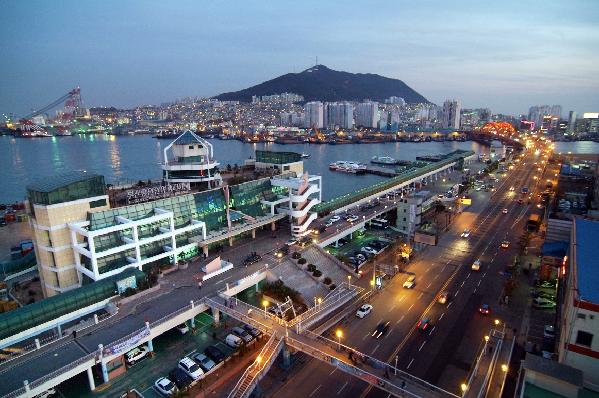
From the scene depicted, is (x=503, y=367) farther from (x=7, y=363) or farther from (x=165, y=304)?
(x=7, y=363)

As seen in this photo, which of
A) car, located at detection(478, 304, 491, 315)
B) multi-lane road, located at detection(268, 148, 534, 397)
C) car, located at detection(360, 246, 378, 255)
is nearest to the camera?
multi-lane road, located at detection(268, 148, 534, 397)

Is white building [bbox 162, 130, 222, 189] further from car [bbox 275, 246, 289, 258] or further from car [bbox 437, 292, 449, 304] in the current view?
car [bbox 437, 292, 449, 304]

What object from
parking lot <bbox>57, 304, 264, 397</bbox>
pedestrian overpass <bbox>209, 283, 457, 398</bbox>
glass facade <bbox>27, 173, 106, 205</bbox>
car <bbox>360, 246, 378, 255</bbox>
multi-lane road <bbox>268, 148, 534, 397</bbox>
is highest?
glass facade <bbox>27, 173, 106, 205</bbox>

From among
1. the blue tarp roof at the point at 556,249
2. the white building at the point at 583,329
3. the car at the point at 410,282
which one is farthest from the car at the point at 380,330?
the blue tarp roof at the point at 556,249

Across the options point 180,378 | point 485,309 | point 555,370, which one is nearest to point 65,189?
point 180,378

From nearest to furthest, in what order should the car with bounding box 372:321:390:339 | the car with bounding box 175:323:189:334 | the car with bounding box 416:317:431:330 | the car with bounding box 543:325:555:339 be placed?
1. the car with bounding box 543:325:555:339
2. the car with bounding box 372:321:390:339
3. the car with bounding box 416:317:431:330
4. the car with bounding box 175:323:189:334

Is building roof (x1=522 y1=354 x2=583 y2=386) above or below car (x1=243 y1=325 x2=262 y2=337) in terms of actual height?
above

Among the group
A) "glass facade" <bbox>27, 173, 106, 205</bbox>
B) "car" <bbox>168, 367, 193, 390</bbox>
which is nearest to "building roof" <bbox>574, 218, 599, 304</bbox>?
"car" <bbox>168, 367, 193, 390</bbox>

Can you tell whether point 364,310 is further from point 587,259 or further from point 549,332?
point 587,259
